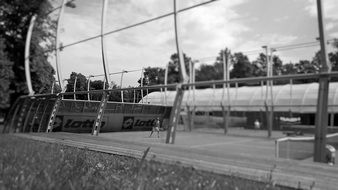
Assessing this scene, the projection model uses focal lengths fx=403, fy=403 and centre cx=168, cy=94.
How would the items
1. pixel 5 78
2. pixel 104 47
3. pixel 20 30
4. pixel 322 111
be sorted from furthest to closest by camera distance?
1. pixel 20 30
2. pixel 5 78
3. pixel 104 47
4. pixel 322 111

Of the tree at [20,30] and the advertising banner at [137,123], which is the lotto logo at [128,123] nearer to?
the advertising banner at [137,123]

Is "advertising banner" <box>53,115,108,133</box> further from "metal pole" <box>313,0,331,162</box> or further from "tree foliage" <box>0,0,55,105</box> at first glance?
"tree foliage" <box>0,0,55,105</box>

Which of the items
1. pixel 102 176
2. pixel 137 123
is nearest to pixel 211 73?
pixel 137 123

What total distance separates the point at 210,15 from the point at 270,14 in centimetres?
94

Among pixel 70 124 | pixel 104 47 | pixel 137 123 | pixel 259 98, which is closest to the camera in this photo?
pixel 137 123

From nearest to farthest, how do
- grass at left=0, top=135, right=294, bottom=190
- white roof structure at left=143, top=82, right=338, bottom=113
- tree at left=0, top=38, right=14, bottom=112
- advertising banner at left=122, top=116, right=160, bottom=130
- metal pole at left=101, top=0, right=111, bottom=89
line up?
grass at left=0, top=135, right=294, bottom=190 < advertising banner at left=122, top=116, right=160, bottom=130 < metal pole at left=101, top=0, right=111, bottom=89 < white roof structure at left=143, top=82, right=338, bottom=113 < tree at left=0, top=38, right=14, bottom=112

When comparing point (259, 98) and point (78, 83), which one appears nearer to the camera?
point (78, 83)

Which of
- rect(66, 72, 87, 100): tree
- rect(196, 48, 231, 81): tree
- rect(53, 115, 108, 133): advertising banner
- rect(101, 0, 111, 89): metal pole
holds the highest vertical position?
rect(196, 48, 231, 81): tree

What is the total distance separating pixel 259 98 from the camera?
24.7 m

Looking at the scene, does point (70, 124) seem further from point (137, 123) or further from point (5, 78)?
point (5, 78)

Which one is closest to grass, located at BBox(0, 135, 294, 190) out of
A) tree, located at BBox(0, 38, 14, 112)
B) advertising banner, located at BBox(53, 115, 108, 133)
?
advertising banner, located at BBox(53, 115, 108, 133)

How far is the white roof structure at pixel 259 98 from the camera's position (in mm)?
6609

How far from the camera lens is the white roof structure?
6.61 m

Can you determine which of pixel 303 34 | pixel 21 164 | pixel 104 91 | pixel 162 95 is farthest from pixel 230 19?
pixel 21 164
